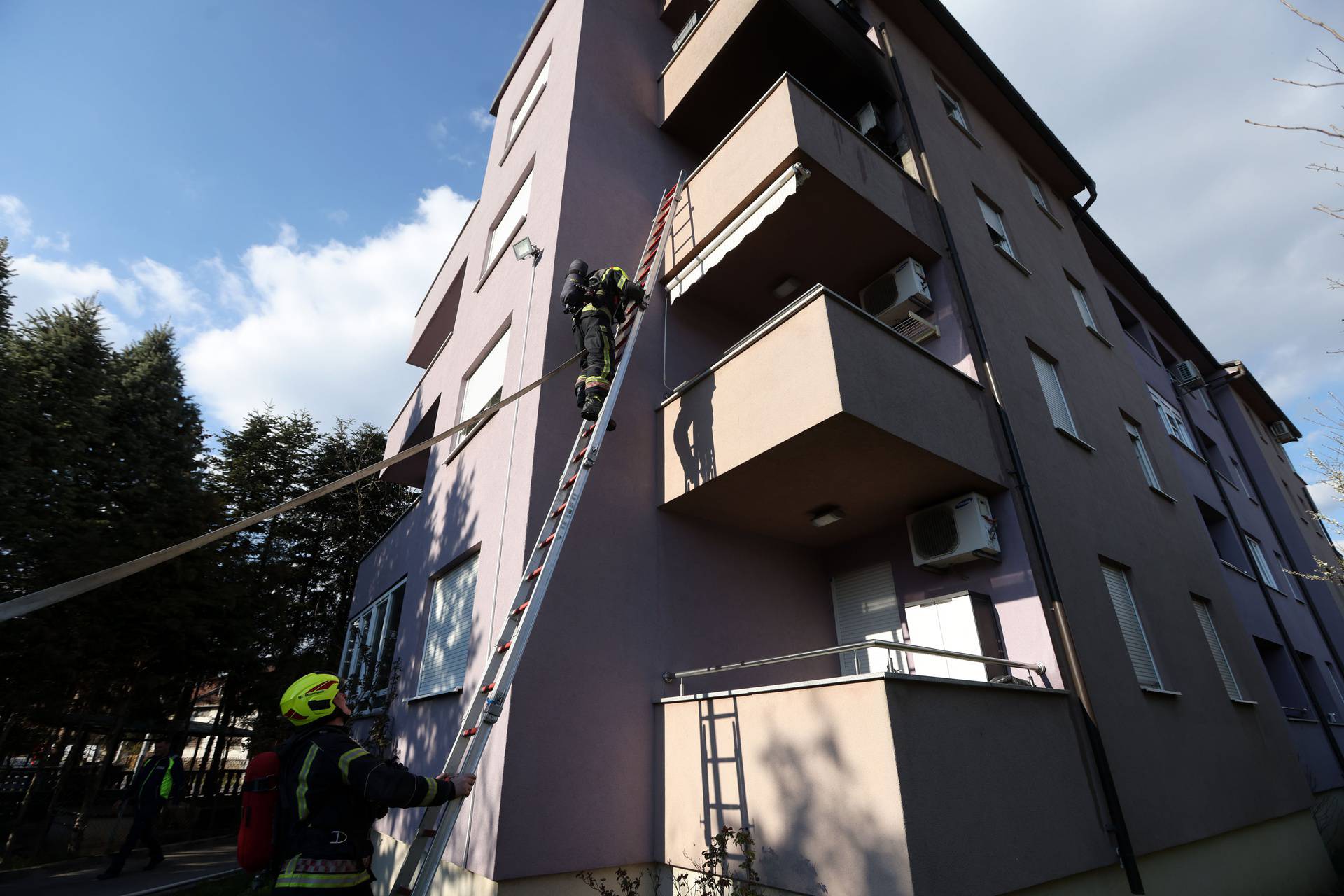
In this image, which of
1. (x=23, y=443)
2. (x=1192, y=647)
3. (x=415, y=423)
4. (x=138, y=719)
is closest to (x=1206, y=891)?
(x=1192, y=647)

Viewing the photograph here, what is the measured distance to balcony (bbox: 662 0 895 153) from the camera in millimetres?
8930

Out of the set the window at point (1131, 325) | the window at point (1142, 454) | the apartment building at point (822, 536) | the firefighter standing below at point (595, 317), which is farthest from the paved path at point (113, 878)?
the window at point (1131, 325)

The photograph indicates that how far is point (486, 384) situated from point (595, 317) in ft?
11.4

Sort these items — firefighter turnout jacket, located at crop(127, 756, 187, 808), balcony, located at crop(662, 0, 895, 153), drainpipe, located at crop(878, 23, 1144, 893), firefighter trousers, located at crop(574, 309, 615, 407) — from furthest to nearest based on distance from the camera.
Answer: firefighter turnout jacket, located at crop(127, 756, 187, 808) → balcony, located at crop(662, 0, 895, 153) → firefighter trousers, located at crop(574, 309, 615, 407) → drainpipe, located at crop(878, 23, 1144, 893)

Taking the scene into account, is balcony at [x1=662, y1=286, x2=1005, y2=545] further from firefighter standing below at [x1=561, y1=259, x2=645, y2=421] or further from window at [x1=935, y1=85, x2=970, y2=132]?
window at [x1=935, y1=85, x2=970, y2=132]

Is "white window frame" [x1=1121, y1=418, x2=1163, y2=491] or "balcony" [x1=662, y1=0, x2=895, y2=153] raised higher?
"balcony" [x1=662, y1=0, x2=895, y2=153]

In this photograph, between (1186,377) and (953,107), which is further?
(1186,377)

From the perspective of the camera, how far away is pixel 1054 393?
9273 mm

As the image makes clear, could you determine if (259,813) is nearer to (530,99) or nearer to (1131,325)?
(530,99)

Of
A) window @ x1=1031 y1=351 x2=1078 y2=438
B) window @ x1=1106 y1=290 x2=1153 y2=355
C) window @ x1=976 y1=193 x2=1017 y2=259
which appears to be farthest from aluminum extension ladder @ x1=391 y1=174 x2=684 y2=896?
window @ x1=1106 y1=290 x2=1153 y2=355

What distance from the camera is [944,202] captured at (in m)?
8.98

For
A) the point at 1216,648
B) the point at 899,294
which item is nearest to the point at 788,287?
the point at 899,294

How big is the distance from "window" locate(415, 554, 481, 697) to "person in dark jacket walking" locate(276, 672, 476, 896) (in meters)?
3.65

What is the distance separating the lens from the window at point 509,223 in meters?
9.80
